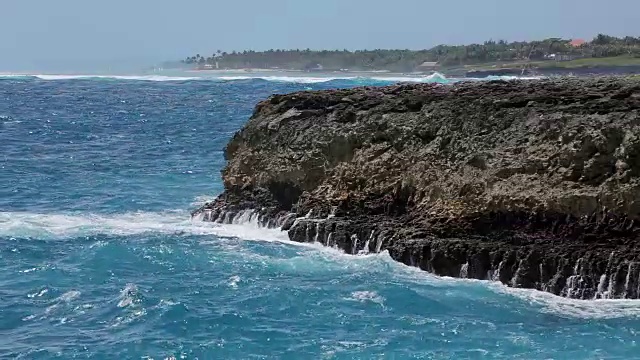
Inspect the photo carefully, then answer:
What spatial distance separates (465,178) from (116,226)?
955 cm

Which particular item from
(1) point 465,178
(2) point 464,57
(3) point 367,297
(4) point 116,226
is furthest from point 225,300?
(2) point 464,57

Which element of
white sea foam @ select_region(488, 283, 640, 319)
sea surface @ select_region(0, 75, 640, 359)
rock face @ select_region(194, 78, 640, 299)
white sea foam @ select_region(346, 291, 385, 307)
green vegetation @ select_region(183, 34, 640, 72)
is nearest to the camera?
sea surface @ select_region(0, 75, 640, 359)

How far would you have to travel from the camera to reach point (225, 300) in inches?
649

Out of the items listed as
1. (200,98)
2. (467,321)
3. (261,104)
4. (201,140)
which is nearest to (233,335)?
(467,321)

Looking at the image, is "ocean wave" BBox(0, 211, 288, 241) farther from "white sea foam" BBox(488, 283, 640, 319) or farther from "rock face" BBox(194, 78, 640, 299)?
"white sea foam" BBox(488, 283, 640, 319)

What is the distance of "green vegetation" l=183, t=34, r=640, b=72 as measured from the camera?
11800 cm

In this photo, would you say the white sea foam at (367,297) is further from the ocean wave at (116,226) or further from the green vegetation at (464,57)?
the green vegetation at (464,57)

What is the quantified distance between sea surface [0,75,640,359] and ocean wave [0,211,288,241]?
5 centimetres

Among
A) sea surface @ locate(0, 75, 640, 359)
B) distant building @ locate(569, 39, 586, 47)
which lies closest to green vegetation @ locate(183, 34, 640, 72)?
distant building @ locate(569, 39, 586, 47)

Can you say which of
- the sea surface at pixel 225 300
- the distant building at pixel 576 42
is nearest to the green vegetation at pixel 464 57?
the distant building at pixel 576 42

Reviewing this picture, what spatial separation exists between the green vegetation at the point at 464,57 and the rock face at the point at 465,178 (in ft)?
264

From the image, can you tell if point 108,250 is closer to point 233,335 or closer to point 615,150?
point 233,335

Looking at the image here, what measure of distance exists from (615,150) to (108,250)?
11310mm

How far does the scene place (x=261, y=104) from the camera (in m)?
26.0
